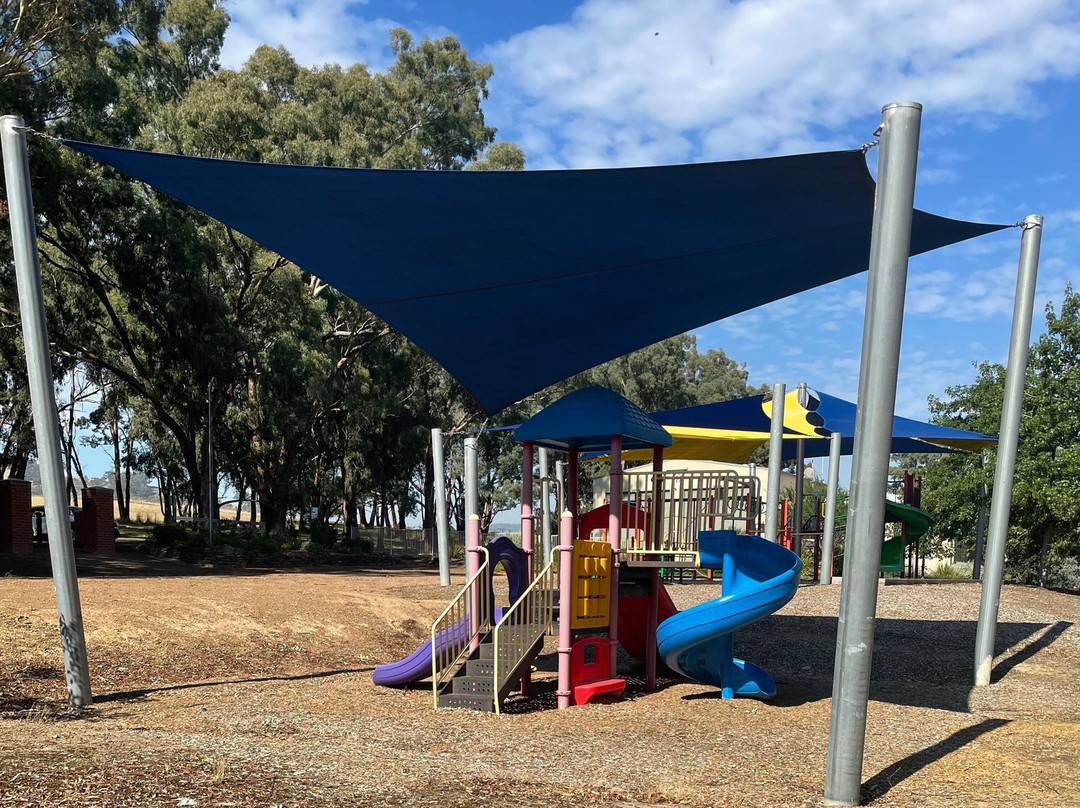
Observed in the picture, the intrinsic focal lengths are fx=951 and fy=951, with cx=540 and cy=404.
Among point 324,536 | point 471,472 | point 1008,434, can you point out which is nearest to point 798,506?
point 471,472

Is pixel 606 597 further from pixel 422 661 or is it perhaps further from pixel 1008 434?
pixel 1008 434

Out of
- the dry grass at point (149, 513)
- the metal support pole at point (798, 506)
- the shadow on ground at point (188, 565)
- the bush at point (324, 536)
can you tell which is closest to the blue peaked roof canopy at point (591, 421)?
the metal support pole at point (798, 506)

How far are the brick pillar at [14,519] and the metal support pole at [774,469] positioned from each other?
15.0m

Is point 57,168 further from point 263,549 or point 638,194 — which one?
point 638,194

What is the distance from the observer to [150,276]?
880 inches

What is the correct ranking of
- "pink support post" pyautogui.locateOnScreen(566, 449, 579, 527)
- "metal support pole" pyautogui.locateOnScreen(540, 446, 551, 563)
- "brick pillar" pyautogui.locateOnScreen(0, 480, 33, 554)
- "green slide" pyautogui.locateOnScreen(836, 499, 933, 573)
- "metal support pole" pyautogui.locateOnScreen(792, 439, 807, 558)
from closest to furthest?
"pink support post" pyautogui.locateOnScreen(566, 449, 579, 527)
"metal support pole" pyautogui.locateOnScreen(540, 446, 551, 563)
"metal support pole" pyautogui.locateOnScreen(792, 439, 807, 558)
"brick pillar" pyautogui.locateOnScreen(0, 480, 33, 554)
"green slide" pyautogui.locateOnScreen(836, 499, 933, 573)

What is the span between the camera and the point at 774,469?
12977 millimetres

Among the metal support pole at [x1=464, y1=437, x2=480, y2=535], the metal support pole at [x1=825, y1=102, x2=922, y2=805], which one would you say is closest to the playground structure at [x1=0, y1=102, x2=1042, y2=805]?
the metal support pole at [x1=825, y1=102, x2=922, y2=805]

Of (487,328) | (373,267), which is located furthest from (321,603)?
(373,267)

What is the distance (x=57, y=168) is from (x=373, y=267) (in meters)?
13.3

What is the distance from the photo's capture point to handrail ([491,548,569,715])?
8508 mm

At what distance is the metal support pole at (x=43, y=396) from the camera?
24.2 feet

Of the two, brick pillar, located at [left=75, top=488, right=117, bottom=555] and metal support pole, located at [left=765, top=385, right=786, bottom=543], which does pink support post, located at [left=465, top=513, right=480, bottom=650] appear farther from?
brick pillar, located at [left=75, top=488, right=117, bottom=555]

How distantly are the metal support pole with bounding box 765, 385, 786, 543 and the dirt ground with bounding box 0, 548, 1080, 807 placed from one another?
4.97ft
